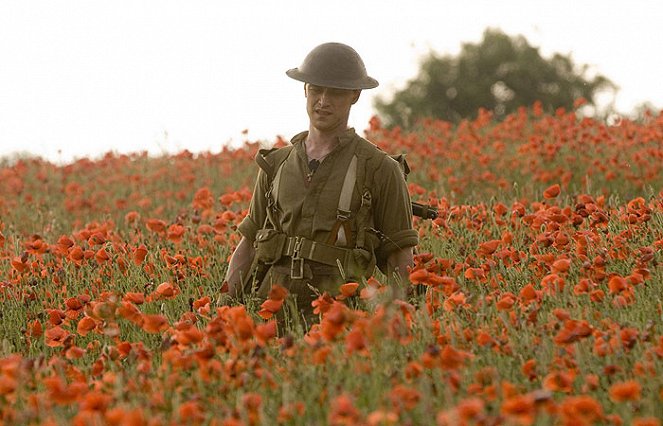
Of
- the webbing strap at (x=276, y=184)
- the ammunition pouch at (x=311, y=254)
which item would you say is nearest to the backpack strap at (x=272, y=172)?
the webbing strap at (x=276, y=184)

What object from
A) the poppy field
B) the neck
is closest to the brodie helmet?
the neck

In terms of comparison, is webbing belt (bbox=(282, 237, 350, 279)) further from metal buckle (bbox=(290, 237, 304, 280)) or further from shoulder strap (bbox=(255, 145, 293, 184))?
shoulder strap (bbox=(255, 145, 293, 184))

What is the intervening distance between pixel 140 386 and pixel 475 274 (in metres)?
1.73

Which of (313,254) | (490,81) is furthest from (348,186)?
(490,81)

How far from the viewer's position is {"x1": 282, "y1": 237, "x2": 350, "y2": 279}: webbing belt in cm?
530

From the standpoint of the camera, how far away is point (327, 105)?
5.26 meters

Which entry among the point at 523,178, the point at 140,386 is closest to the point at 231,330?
the point at 140,386

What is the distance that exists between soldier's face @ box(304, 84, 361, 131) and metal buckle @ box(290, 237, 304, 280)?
0.57 metres

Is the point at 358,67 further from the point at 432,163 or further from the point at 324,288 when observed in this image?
the point at 432,163

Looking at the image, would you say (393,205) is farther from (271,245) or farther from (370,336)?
(370,336)

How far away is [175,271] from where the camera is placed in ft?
20.1

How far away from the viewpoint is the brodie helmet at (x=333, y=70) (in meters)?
5.21

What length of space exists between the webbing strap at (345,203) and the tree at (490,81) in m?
18.9

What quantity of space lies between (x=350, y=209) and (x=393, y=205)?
0.70ft
